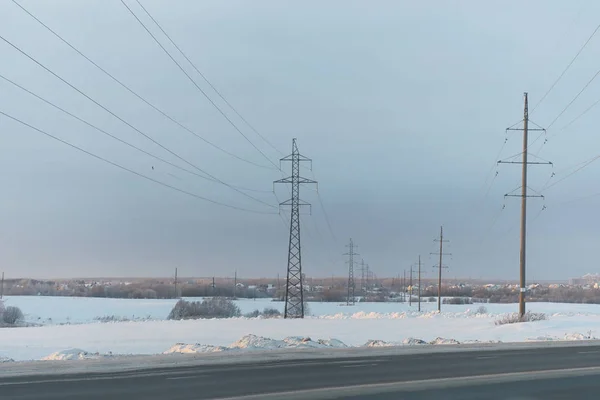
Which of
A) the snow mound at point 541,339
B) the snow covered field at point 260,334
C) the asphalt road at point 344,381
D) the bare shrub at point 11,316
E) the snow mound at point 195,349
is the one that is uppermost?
the asphalt road at point 344,381

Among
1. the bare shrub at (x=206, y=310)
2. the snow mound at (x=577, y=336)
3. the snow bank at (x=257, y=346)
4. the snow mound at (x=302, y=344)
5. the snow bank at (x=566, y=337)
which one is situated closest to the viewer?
the snow bank at (x=257, y=346)

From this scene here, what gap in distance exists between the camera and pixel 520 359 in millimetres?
25438

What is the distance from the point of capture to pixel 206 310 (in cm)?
8525

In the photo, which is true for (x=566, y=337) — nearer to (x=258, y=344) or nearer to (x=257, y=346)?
(x=258, y=344)

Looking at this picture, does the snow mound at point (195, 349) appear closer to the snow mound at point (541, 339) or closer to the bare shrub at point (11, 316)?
the snow mound at point (541, 339)

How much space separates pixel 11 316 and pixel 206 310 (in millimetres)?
21941

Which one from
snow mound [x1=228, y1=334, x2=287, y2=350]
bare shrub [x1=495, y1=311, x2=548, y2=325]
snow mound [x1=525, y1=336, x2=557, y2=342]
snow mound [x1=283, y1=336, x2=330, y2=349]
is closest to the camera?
snow mound [x1=228, y1=334, x2=287, y2=350]

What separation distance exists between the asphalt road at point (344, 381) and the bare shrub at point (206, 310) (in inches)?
2340

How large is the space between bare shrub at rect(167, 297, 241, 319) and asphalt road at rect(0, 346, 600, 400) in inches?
2340

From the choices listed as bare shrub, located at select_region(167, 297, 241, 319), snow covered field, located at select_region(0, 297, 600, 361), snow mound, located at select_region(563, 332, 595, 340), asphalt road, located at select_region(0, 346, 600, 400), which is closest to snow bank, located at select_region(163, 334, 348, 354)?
snow covered field, located at select_region(0, 297, 600, 361)

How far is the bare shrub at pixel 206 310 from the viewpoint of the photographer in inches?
3268

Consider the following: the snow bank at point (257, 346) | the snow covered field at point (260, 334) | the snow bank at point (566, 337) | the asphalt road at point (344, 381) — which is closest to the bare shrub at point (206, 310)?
the snow covered field at point (260, 334)

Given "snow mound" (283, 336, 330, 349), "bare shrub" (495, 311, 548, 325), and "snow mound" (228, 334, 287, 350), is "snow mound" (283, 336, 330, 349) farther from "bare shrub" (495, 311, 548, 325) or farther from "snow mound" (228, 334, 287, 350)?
"bare shrub" (495, 311, 548, 325)

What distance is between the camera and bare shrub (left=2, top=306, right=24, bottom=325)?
3125 inches
